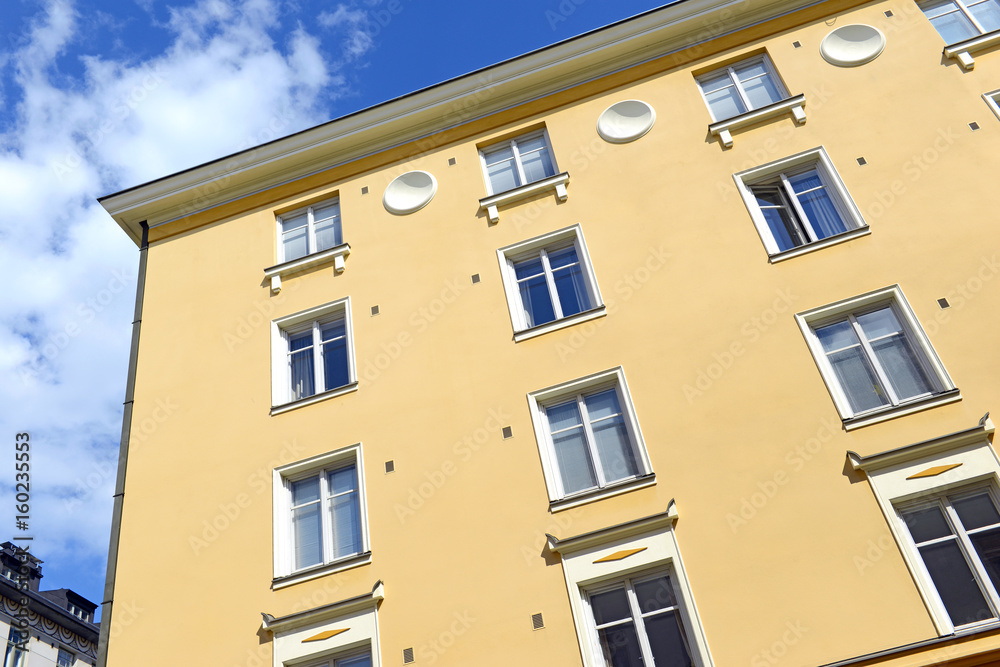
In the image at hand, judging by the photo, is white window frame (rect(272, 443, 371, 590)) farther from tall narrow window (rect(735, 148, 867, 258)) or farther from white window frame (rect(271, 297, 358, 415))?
tall narrow window (rect(735, 148, 867, 258))

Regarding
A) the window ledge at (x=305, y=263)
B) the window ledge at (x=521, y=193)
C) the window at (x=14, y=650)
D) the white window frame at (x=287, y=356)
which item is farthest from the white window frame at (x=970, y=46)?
the window at (x=14, y=650)

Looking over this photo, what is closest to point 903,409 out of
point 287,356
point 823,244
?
point 823,244

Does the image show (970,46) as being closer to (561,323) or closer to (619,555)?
(561,323)

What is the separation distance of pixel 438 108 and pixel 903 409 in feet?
40.8

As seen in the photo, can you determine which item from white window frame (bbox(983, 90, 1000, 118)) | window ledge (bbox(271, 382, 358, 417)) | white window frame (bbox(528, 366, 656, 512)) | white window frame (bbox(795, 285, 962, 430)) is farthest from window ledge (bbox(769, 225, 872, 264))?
window ledge (bbox(271, 382, 358, 417))

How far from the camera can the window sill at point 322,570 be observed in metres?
14.6

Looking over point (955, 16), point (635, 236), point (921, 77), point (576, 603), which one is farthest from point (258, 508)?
point (955, 16)

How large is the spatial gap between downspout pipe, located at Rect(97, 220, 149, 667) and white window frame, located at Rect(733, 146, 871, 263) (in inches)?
521

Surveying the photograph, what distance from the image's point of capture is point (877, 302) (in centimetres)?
1485

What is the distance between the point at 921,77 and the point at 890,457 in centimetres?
897

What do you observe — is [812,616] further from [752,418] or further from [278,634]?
[278,634]

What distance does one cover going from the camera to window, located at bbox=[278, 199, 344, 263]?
19.9m

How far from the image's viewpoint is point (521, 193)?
60.7 ft

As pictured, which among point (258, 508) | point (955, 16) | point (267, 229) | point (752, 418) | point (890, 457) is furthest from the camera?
point (267, 229)
